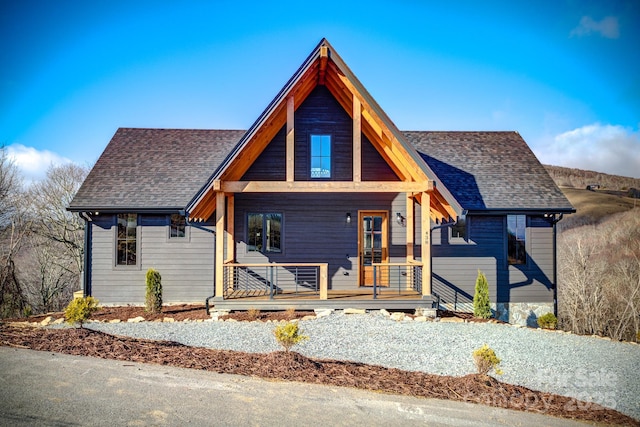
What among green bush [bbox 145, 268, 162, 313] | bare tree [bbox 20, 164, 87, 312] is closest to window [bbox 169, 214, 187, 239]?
green bush [bbox 145, 268, 162, 313]

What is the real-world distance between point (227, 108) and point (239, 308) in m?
8.10

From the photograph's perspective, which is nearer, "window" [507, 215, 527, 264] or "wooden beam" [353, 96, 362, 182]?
"wooden beam" [353, 96, 362, 182]

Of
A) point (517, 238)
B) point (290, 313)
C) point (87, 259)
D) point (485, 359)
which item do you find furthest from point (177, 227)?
point (517, 238)

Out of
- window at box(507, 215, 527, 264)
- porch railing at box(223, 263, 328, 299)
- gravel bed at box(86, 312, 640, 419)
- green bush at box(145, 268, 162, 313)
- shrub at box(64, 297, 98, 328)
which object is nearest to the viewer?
gravel bed at box(86, 312, 640, 419)

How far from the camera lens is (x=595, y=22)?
15.8m

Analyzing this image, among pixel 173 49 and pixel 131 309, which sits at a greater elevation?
pixel 173 49

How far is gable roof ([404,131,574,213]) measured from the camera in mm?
13336

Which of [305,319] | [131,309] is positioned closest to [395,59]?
[305,319]

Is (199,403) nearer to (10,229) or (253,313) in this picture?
(253,313)

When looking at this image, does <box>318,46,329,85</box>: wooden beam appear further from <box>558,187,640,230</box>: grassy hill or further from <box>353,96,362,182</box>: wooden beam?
<box>558,187,640,230</box>: grassy hill

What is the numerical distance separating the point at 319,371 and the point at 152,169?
1069 centimetres

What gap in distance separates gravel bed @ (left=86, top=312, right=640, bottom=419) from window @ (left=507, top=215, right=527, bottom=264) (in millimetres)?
3790

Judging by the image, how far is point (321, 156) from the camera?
1295 centimetres

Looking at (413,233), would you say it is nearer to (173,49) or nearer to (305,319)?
(305,319)
